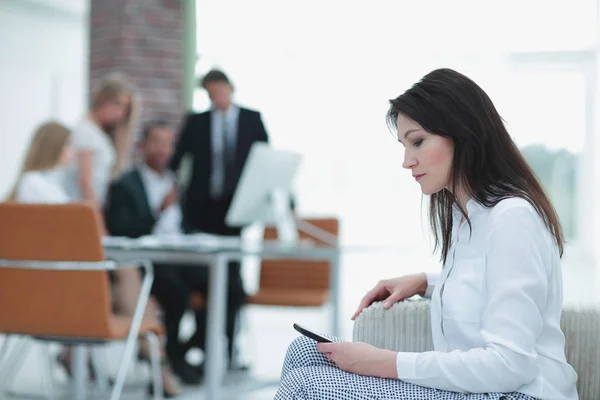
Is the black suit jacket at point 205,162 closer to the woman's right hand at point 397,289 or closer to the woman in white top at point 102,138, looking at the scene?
the woman in white top at point 102,138

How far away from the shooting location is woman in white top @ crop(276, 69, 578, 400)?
1.34 metres

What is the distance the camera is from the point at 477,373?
135 cm

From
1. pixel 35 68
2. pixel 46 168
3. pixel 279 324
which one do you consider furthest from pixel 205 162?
pixel 35 68

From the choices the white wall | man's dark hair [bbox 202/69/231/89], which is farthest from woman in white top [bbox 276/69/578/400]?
the white wall

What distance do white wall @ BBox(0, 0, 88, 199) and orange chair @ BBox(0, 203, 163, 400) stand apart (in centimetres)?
549

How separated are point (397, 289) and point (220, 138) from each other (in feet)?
9.78

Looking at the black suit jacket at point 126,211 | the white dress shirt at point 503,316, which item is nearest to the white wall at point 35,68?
the black suit jacket at point 126,211

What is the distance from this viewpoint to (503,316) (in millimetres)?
1325

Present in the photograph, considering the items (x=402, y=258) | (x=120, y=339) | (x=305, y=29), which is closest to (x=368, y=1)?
(x=305, y=29)

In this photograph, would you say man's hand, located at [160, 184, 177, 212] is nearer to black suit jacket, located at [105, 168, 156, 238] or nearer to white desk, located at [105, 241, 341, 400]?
black suit jacket, located at [105, 168, 156, 238]

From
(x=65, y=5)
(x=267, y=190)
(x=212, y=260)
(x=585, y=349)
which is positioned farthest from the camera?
(x=65, y=5)

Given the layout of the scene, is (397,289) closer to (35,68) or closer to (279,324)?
(279,324)

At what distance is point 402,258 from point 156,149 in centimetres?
446

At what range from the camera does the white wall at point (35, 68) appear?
26.9ft
